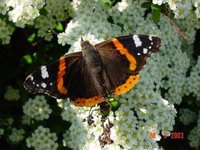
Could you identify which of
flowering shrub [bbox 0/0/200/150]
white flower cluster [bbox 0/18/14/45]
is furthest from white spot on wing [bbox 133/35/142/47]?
white flower cluster [bbox 0/18/14/45]

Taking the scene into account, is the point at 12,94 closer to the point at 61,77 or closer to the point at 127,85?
the point at 61,77

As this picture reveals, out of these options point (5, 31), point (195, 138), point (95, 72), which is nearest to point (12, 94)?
Result: point (5, 31)

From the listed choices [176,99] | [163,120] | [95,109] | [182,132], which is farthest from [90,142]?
[182,132]

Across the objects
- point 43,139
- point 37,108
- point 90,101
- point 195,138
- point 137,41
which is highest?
point 137,41

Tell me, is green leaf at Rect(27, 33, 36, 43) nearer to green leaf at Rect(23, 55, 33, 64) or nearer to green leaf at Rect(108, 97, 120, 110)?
green leaf at Rect(23, 55, 33, 64)

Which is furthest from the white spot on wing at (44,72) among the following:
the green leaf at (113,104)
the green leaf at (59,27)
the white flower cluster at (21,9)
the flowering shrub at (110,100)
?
the green leaf at (59,27)

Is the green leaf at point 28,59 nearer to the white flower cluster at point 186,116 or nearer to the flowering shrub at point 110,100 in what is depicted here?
the flowering shrub at point 110,100
